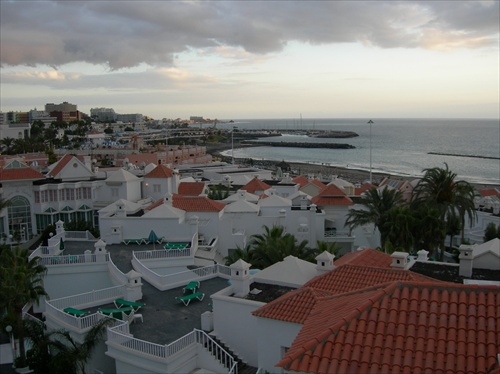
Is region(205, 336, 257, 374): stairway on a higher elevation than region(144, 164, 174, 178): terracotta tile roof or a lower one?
lower

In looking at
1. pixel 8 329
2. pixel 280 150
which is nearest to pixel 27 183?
pixel 8 329

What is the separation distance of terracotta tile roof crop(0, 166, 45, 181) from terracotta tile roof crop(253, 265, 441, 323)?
29365 millimetres

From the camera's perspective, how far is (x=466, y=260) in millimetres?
19516

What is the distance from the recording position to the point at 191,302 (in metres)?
20.0

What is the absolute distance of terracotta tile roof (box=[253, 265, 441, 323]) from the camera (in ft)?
46.8

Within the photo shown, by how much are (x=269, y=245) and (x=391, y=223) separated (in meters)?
7.94

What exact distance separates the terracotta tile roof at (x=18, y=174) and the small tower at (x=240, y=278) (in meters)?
27.2

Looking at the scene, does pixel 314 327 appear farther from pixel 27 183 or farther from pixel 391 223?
pixel 27 183

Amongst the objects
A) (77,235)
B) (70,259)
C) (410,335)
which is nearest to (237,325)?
(410,335)

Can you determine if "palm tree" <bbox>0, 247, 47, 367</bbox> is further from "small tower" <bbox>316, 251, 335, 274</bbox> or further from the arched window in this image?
the arched window

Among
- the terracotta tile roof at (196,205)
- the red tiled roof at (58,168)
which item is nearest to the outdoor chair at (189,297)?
the terracotta tile roof at (196,205)

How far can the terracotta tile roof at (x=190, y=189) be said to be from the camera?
1658 inches

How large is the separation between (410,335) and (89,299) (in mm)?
16013

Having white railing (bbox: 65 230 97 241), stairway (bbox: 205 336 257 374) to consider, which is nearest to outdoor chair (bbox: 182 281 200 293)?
stairway (bbox: 205 336 257 374)
